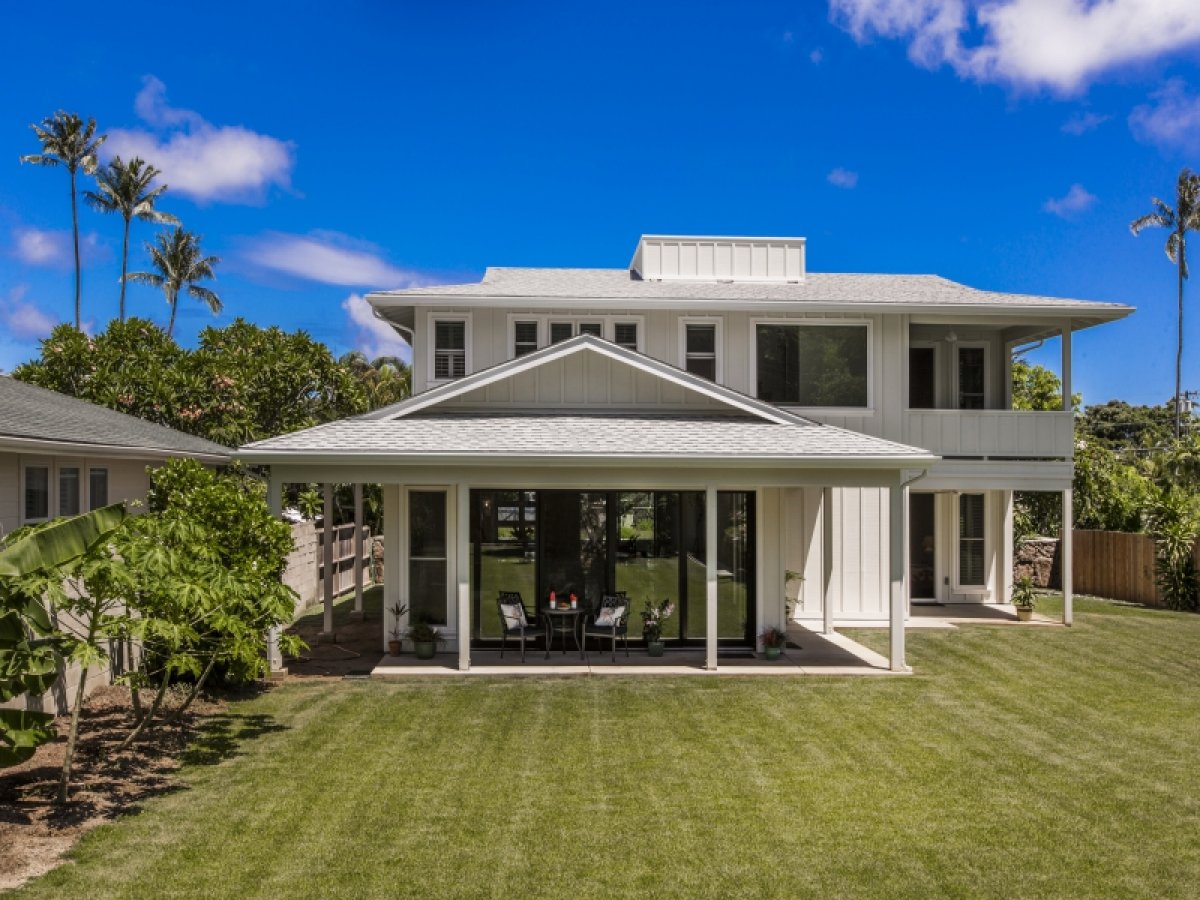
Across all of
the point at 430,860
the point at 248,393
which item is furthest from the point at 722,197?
the point at 430,860

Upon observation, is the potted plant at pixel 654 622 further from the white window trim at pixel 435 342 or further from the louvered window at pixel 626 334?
the white window trim at pixel 435 342

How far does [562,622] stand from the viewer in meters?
13.6

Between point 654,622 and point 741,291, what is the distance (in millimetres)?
6989

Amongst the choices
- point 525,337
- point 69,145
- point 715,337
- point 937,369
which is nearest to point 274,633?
point 525,337

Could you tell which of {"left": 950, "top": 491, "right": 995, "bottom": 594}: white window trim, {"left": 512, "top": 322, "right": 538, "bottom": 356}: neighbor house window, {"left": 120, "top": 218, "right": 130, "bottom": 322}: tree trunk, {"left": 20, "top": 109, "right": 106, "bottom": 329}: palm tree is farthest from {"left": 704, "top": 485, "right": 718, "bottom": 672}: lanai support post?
{"left": 120, "top": 218, "right": 130, "bottom": 322}: tree trunk

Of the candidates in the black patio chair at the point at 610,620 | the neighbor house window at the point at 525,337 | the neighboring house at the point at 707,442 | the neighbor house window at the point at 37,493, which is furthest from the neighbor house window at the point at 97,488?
the black patio chair at the point at 610,620

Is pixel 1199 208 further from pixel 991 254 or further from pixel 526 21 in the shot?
pixel 526 21

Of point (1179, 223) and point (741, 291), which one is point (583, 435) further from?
point (1179, 223)

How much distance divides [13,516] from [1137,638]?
57.3 feet

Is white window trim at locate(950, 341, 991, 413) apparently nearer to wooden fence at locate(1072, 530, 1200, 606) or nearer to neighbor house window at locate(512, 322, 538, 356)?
wooden fence at locate(1072, 530, 1200, 606)

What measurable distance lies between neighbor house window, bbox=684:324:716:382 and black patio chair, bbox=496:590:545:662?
18.6ft

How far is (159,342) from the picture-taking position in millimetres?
24906

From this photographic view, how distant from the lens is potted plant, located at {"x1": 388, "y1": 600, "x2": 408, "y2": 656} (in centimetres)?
1378

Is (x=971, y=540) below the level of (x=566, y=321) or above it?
below
